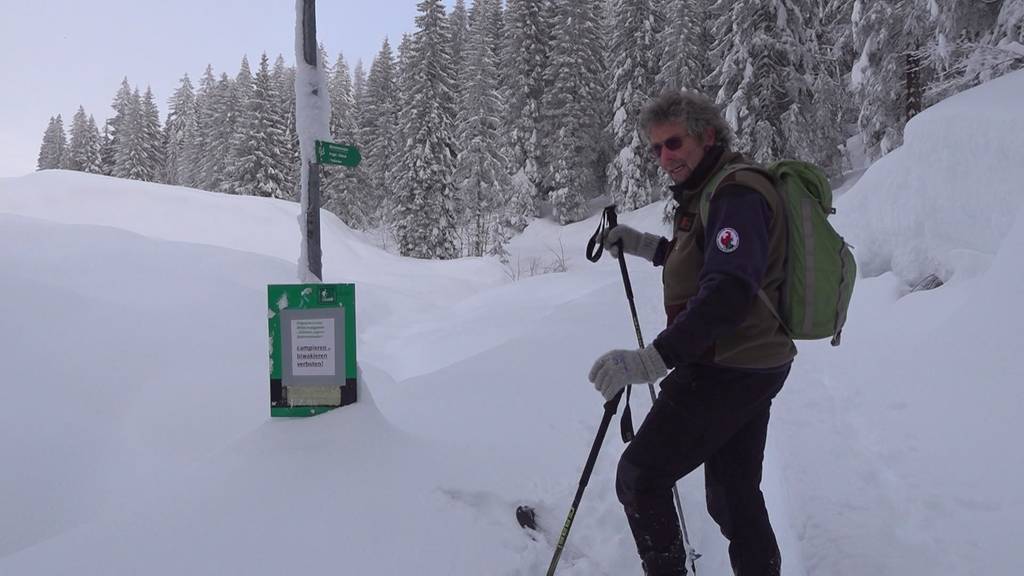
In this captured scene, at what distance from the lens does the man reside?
1840 mm

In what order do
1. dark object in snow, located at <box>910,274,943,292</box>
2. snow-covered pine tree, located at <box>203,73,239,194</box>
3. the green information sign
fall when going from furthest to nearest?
snow-covered pine tree, located at <box>203,73,239,194</box>, dark object in snow, located at <box>910,274,943,292</box>, the green information sign

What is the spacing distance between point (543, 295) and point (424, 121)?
17787mm

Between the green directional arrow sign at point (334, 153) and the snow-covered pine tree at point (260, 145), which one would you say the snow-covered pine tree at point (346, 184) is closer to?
the snow-covered pine tree at point (260, 145)

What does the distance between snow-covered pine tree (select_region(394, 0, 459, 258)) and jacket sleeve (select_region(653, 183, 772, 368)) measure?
87.0ft

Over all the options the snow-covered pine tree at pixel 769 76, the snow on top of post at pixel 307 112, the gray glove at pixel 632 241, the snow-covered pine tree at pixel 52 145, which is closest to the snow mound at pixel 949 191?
the gray glove at pixel 632 241

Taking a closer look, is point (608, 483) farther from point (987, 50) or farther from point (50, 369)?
point (987, 50)

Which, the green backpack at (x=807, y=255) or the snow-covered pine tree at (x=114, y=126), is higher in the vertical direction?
the snow-covered pine tree at (x=114, y=126)

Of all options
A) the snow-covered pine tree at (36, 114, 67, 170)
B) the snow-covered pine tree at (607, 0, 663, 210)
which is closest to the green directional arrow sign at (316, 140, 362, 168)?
the snow-covered pine tree at (607, 0, 663, 210)

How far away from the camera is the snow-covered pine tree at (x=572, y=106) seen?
97.6ft

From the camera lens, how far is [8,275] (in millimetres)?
5512

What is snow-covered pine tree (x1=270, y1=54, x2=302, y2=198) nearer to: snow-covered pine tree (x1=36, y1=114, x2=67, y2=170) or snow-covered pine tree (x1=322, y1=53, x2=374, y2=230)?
snow-covered pine tree (x1=322, y1=53, x2=374, y2=230)

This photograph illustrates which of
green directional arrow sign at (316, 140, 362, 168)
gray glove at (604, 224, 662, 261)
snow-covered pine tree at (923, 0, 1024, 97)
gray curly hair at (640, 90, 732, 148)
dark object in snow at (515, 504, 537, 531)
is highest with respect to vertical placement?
snow-covered pine tree at (923, 0, 1024, 97)

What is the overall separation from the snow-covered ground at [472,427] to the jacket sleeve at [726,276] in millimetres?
1781

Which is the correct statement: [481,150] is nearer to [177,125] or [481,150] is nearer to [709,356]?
[709,356]
